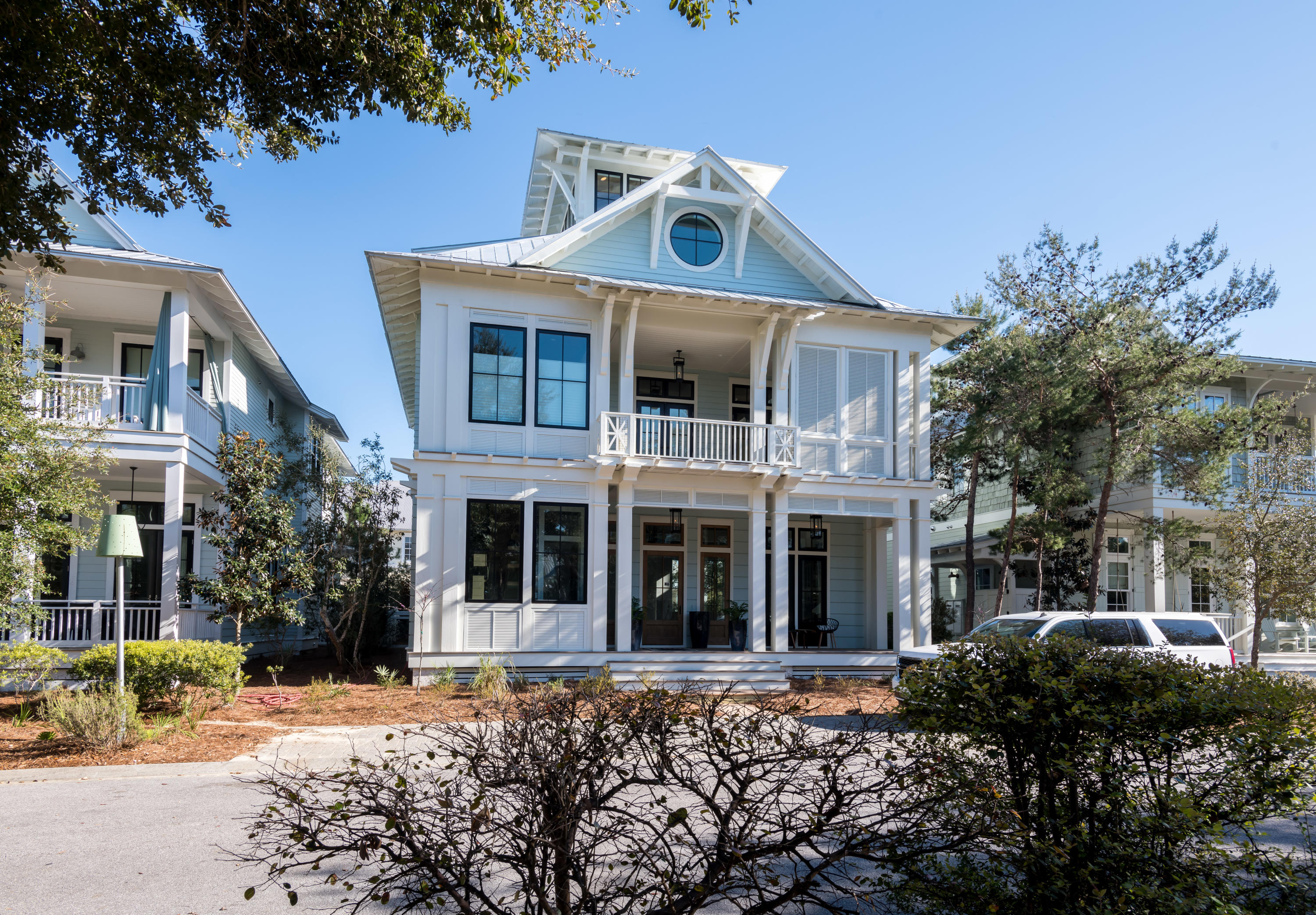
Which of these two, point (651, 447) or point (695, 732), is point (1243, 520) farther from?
point (695, 732)

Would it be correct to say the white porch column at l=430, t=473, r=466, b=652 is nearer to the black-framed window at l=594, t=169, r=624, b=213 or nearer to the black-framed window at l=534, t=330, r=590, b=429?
the black-framed window at l=534, t=330, r=590, b=429

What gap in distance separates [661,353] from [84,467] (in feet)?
36.3

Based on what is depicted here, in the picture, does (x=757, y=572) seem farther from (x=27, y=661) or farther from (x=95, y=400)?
(x=95, y=400)

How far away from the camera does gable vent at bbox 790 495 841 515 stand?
17.5 meters

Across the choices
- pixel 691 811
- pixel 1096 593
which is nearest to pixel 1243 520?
pixel 1096 593

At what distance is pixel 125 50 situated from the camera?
23.5 ft

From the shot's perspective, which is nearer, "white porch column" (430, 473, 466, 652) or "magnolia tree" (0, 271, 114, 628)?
"magnolia tree" (0, 271, 114, 628)

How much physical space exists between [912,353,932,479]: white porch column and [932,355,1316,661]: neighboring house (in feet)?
15.7

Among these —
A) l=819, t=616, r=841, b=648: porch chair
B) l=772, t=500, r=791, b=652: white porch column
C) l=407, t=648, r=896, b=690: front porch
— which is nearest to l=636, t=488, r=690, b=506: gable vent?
l=772, t=500, r=791, b=652: white porch column

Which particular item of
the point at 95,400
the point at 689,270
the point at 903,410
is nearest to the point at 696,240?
the point at 689,270

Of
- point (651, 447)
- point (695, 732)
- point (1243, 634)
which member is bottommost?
point (1243, 634)

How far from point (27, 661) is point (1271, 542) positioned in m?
21.6

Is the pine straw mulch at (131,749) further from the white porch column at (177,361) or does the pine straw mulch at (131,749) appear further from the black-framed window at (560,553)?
the black-framed window at (560,553)

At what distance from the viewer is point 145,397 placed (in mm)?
15648
